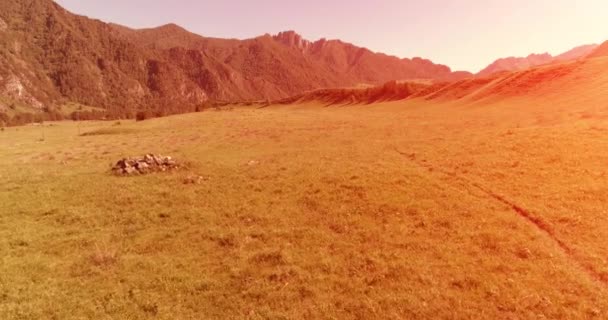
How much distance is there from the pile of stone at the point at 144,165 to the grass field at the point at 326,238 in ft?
4.27

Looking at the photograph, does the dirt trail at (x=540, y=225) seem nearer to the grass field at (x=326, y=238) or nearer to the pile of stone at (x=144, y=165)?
the grass field at (x=326, y=238)

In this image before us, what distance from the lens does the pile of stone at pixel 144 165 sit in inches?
1268

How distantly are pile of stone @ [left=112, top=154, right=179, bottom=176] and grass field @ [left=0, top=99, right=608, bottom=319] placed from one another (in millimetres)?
1303

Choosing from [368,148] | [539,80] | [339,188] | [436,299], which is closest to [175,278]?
[436,299]

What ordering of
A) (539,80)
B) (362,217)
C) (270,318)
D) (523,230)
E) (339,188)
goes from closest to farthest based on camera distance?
1. (270,318)
2. (523,230)
3. (362,217)
4. (339,188)
5. (539,80)

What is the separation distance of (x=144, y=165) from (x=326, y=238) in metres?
22.0

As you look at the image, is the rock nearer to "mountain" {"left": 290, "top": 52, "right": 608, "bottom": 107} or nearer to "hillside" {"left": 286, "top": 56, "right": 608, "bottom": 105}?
"mountain" {"left": 290, "top": 52, "right": 608, "bottom": 107}

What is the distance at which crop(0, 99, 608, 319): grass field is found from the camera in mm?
12883

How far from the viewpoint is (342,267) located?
49.7 feet

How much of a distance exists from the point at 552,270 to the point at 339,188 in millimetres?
13817

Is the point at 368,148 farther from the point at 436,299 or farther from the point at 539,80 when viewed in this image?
the point at 539,80

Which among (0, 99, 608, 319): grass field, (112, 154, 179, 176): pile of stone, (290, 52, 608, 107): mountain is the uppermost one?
(290, 52, 608, 107): mountain

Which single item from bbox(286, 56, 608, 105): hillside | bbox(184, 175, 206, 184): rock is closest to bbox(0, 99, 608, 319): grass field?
bbox(184, 175, 206, 184): rock

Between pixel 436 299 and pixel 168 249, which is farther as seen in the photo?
pixel 168 249
